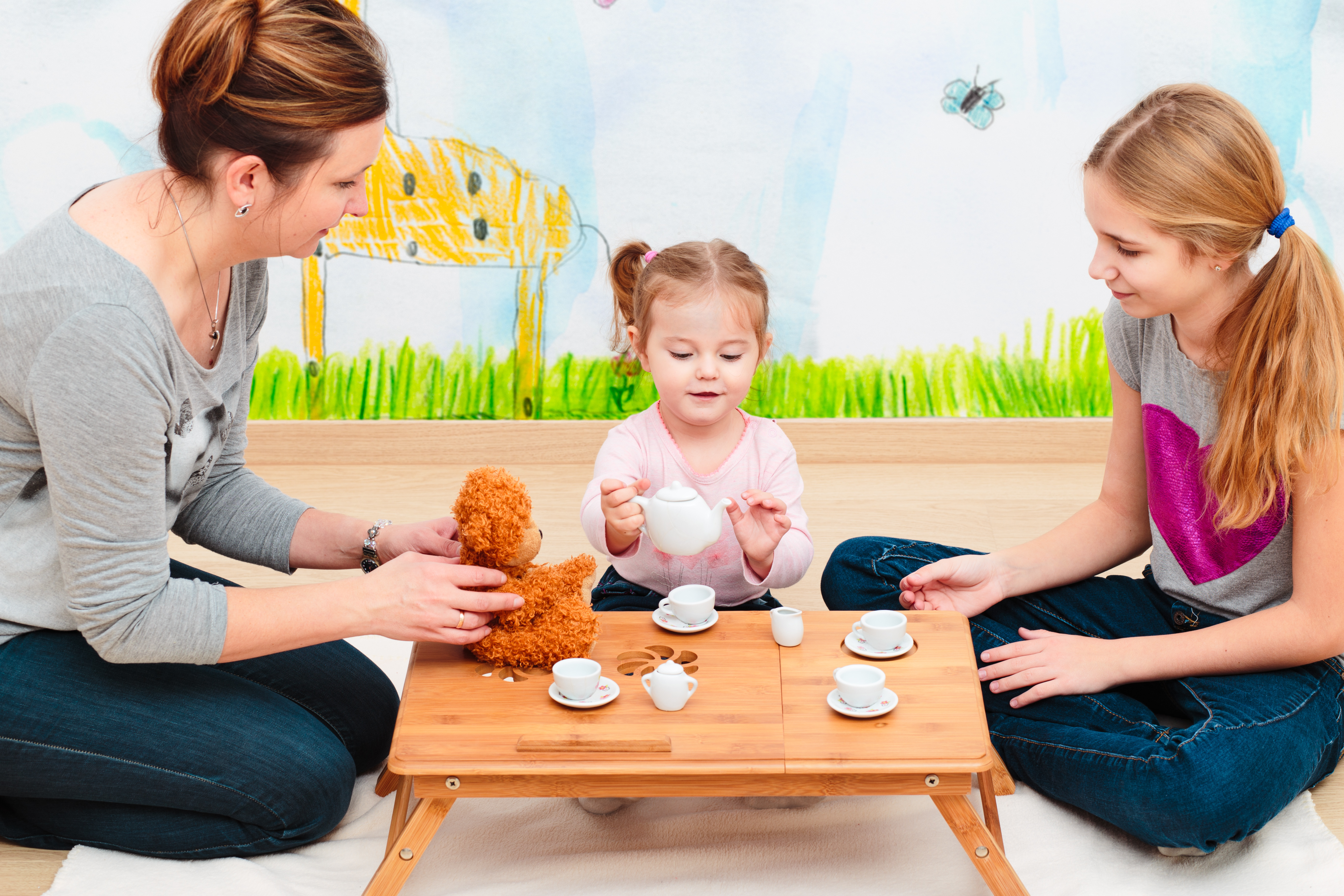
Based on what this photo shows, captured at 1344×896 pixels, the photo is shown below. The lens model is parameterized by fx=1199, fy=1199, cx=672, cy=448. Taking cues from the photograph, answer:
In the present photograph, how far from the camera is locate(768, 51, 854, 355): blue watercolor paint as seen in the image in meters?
3.47

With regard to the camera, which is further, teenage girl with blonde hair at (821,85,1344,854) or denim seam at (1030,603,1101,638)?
denim seam at (1030,603,1101,638)

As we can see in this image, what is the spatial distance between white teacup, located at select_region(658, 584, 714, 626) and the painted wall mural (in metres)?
1.87

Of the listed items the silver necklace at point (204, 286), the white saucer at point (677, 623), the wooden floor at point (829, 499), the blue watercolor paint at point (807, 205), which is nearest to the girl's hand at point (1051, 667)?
the white saucer at point (677, 623)

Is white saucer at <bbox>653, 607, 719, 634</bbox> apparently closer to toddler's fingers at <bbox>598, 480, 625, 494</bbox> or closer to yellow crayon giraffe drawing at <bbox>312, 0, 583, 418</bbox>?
toddler's fingers at <bbox>598, 480, 625, 494</bbox>

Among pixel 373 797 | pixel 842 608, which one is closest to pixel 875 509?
pixel 842 608

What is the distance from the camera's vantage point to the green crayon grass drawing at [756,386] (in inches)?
143

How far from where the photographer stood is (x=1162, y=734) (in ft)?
5.68

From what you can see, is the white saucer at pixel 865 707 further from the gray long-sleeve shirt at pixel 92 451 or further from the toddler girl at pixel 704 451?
the gray long-sleeve shirt at pixel 92 451

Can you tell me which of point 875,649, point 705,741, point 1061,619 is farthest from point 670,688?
point 1061,619

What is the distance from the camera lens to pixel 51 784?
1.72m

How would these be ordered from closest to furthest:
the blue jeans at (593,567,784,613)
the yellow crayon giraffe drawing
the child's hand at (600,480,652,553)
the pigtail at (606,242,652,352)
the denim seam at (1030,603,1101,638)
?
the child's hand at (600,480,652,553) → the denim seam at (1030,603,1101,638) → the blue jeans at (593,567,784,613) → the pigtail at (606,242,652,352) → the yellow crayon giraffe drawing

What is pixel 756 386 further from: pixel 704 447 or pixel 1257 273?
pixel 1257 273

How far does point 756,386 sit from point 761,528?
1.69m

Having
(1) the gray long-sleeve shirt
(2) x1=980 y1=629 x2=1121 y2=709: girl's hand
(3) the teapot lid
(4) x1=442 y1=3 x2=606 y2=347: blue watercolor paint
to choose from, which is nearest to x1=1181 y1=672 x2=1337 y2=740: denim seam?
(2) x1=980 y1=629 x2=1121 y2=709: girl's hand
